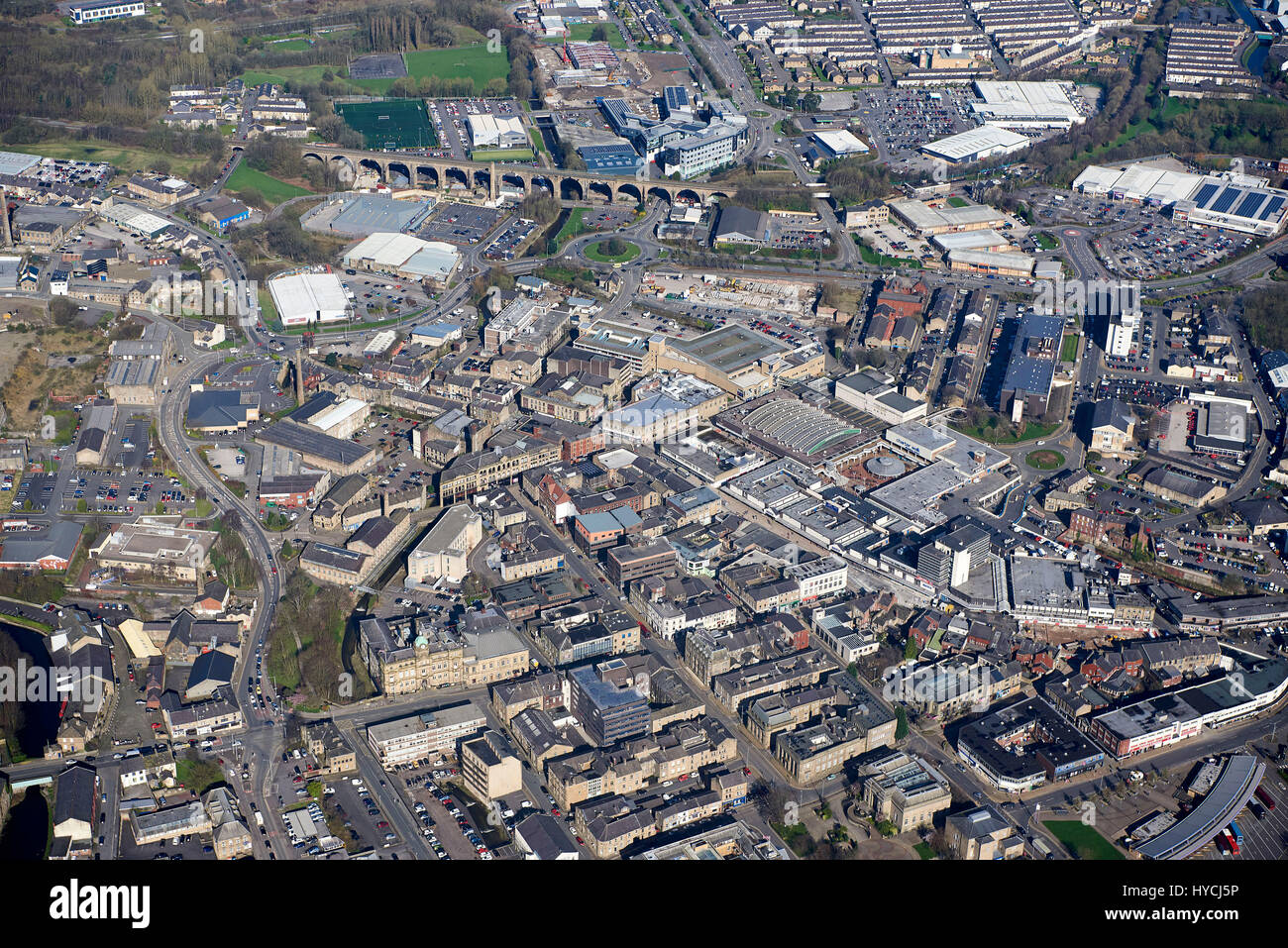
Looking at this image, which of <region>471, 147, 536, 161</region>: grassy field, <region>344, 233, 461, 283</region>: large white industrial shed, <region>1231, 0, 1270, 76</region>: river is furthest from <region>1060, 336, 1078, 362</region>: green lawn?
<region>1231, 0, 1270, 76</region>: river

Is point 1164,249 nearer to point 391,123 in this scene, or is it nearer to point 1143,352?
point 1143,352

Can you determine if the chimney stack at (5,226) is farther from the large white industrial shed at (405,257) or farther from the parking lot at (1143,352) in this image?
the parking lot at (1143,352)

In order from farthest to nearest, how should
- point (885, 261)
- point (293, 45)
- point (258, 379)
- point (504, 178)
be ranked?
point (293, 45), point (504, 178), point (885, 261), point (258, 379)

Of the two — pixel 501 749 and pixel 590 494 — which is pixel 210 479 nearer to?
pixel 590 494

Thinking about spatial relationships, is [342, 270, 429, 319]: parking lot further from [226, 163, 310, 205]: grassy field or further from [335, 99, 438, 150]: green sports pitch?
[335, 99, 438, 150]: green sports pitch

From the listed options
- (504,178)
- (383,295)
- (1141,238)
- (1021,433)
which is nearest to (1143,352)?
(1021,433)
